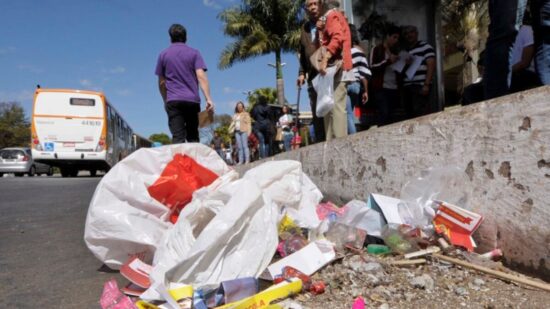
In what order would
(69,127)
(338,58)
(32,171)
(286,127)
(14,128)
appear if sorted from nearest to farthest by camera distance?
1. (338,58)
2. (286,127)
3. (69,127)
4. (32,171)
5. (14,128)

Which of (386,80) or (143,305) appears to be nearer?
(143,305)

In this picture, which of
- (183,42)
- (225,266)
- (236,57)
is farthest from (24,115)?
(225,266)

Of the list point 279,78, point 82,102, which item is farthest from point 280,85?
point 82,102

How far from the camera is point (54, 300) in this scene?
1.81 m

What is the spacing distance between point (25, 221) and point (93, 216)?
2.42 metres

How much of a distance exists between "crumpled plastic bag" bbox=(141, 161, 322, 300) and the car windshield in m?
20.1

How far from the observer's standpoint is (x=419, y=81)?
14.9 feet

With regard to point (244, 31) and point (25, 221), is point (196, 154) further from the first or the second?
point (244, 31)

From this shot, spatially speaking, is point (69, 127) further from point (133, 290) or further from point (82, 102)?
point (133, 290)

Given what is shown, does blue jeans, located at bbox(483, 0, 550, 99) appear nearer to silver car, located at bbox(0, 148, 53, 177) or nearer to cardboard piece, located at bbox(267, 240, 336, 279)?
cardboard piece, located at bbox(267, 240, 336, 279)

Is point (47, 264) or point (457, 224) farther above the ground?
point (457, 224)

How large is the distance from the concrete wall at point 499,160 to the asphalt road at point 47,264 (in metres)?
1.68

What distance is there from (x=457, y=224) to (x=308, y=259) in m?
→ 0.71

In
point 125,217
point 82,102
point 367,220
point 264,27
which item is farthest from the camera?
point 264,27
